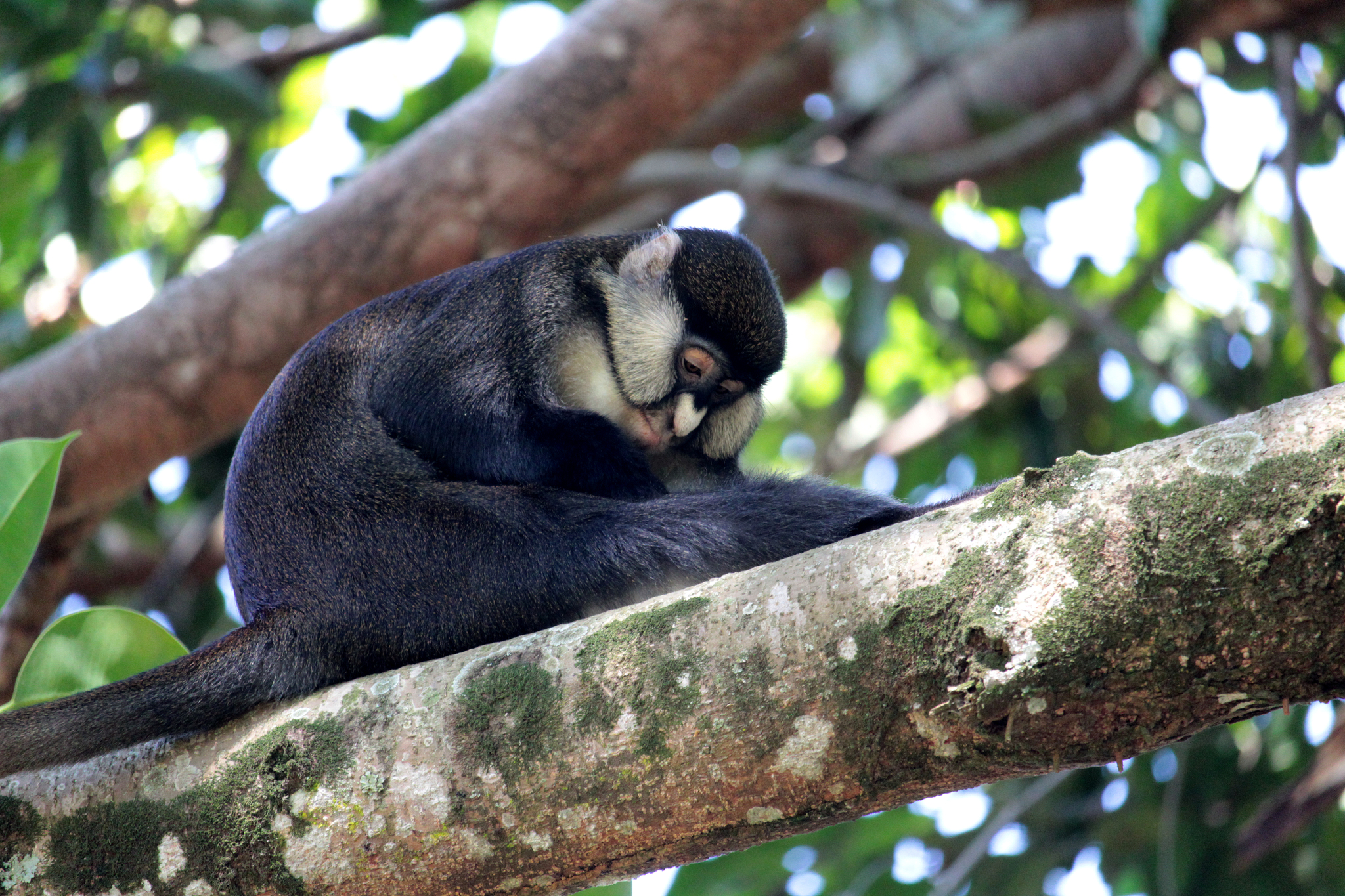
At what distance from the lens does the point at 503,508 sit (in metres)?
2.51

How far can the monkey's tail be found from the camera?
7.34ft

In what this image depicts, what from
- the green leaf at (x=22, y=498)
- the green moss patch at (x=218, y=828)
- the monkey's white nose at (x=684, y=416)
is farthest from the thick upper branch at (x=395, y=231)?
the green moss patch at (x=218, y=828)

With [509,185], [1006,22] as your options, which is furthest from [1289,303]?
[509,185]

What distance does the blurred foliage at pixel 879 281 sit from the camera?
487cm

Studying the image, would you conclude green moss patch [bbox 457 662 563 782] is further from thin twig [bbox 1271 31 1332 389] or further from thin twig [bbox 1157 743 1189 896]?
thin twig [bbox 1271 31 1332 389]

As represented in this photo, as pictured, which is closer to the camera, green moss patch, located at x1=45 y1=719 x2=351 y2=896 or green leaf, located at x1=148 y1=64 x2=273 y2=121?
green moss patch, located at x1=45 y1=719 x2=351 y2=896

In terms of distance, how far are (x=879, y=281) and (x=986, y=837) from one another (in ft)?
10.4

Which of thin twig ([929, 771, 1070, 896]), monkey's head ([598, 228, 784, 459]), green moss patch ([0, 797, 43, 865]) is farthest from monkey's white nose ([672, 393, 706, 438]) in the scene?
thin twig ([929, 771, 1070, 896])

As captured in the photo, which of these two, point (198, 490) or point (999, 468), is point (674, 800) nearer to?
point (198, 490)

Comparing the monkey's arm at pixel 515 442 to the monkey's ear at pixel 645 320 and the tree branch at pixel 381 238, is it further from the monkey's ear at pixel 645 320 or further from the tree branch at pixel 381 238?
the tree branch at pixel 381 238

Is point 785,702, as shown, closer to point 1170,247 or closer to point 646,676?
point 646,676

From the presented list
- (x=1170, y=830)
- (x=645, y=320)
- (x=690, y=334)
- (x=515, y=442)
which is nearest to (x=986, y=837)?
(x=1170, y=830)

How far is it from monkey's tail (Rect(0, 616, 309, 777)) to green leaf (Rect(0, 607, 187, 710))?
15cm

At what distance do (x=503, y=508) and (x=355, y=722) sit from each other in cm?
61
